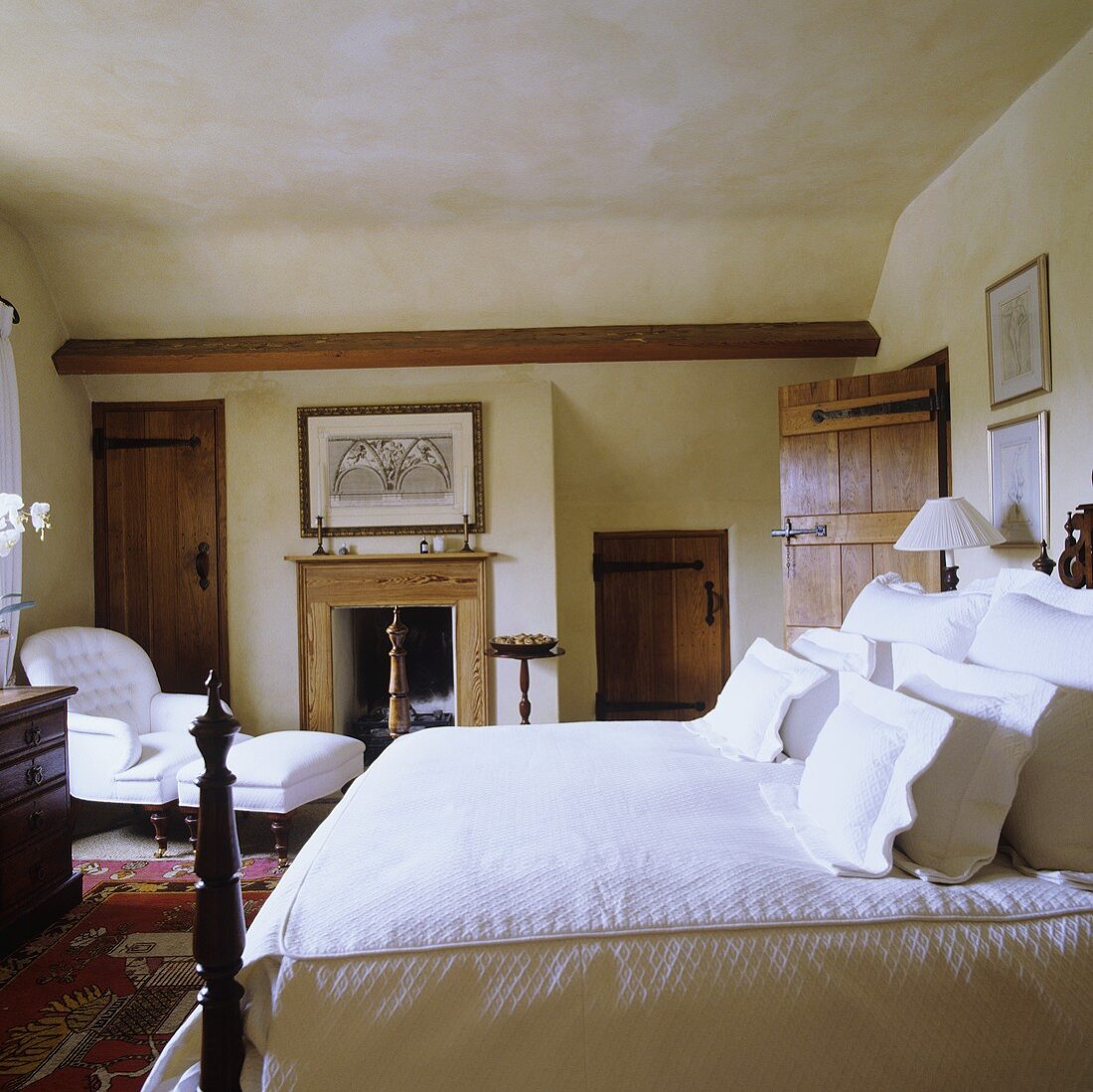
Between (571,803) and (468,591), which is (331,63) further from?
(468,591)

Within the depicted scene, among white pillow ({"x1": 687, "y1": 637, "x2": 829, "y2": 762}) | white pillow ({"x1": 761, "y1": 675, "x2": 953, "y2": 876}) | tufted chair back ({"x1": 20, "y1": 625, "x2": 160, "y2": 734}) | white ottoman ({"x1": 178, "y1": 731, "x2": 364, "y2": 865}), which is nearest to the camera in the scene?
white pillow ({"x1": 761, "y1": 675, "x2": 953, "y2": 876})

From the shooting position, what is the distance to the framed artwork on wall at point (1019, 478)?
2.84 m

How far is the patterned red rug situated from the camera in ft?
6.38

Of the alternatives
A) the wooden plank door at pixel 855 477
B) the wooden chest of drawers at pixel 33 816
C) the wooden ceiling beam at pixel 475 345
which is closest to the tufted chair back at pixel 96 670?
the wooden chest of drawers at pixel 33 816

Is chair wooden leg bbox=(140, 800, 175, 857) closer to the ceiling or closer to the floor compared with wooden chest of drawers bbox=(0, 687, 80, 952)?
closer to the floor

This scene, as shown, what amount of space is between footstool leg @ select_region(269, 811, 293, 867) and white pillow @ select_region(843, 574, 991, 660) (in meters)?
2.14

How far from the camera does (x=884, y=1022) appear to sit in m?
1.19

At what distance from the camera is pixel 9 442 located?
3551mm

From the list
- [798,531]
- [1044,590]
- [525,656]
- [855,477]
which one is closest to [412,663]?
[525,656]

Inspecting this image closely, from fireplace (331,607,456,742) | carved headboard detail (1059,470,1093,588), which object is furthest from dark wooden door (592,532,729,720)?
carved headboard detail (1059,470,1093,588)

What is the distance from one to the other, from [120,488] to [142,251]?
1277mm

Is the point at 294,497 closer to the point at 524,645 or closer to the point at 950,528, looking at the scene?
the point at 524,645

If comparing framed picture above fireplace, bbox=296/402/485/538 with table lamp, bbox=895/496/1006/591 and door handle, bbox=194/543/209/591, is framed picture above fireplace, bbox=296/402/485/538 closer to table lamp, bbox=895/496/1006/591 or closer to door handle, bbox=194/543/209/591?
door handle, bbox=194/543/209/591

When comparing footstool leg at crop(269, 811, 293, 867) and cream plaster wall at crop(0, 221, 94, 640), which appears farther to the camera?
cream plaster wall at crop(0, 221, 94, 640)
